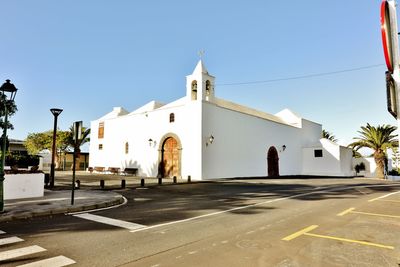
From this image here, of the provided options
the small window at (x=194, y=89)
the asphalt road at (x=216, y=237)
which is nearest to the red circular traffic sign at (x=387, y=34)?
the asphalt road at (x=216, y=237)

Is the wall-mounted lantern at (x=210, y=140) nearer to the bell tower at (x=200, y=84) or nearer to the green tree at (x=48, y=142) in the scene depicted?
the bell tower at (x=200, y=84)

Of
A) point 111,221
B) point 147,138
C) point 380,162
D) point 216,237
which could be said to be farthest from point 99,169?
point 380,162

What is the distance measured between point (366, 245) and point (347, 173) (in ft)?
105

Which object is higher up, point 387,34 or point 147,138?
point 147,138

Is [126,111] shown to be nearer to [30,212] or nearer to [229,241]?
[30,212]

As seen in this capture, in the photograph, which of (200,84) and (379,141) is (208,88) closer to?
(200,84)

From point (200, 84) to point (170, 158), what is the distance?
694cm

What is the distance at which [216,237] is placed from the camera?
5.21 m

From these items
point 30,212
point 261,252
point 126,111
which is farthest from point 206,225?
point 126,111

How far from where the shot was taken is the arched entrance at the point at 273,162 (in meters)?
28.8

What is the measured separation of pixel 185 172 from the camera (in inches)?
853

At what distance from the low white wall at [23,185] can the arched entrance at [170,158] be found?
41.4ft

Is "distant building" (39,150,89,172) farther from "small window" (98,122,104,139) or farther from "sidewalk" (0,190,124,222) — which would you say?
"sidewalk" (0,190,124,222)

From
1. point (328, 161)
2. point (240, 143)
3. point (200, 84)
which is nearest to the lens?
point (200, 84)
